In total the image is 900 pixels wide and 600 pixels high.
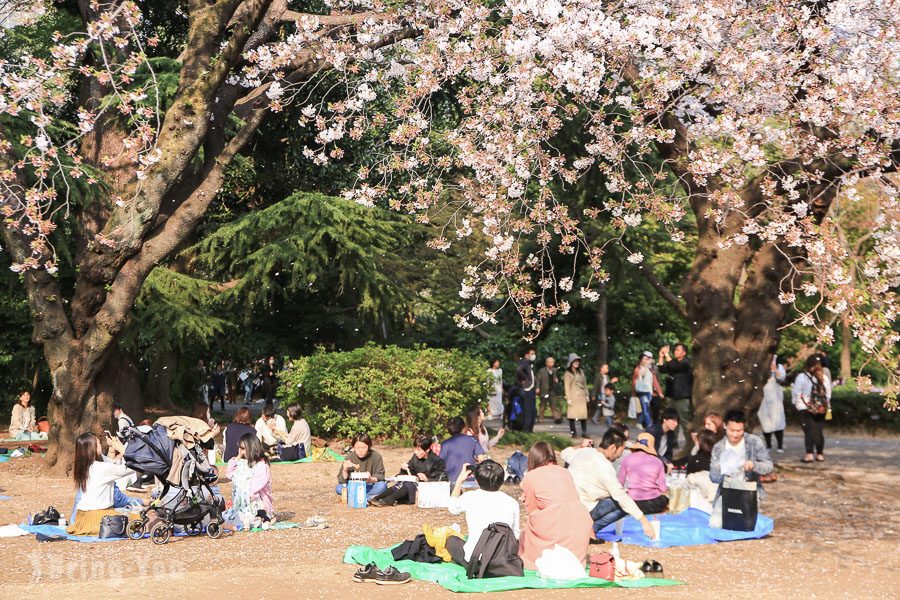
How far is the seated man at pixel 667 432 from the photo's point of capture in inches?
633

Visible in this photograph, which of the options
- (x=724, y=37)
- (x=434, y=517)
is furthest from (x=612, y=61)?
(x=434, y=517)

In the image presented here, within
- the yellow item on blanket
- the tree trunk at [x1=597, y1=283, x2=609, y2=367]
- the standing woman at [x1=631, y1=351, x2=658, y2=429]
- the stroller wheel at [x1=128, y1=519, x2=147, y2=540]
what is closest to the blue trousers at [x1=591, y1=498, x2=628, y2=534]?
the yellow item on blanket

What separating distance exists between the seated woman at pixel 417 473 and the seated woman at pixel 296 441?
171 inches

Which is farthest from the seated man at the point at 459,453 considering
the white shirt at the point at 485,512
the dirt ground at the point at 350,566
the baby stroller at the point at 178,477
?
the white shirt at the point at 485,512

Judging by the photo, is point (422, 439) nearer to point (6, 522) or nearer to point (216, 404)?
point (6, 522)

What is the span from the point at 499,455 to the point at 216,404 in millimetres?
23329

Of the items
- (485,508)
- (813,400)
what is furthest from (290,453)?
(485,508)

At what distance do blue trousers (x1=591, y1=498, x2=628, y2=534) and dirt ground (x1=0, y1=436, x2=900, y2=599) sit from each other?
0.30 m

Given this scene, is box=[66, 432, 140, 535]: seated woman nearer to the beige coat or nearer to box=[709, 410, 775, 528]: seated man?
box=[709, 410, 775, 528]: seated man

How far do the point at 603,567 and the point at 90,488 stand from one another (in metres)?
5.64

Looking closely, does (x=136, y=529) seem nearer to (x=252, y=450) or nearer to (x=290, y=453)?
(x=252, y=450)

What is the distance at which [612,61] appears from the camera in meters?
12.9

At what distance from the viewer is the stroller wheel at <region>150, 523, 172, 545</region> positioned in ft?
34.3

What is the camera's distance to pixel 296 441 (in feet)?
57.3
